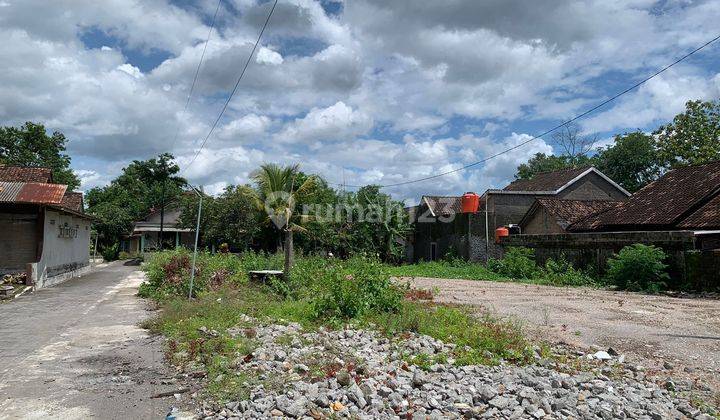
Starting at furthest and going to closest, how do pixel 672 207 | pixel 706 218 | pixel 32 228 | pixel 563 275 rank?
pixel 672 207, pixel 563 275, pixel 32 228, pixel 706 218

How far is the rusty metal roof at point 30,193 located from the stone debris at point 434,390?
14.2 metres

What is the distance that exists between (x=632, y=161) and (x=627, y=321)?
34.9 m

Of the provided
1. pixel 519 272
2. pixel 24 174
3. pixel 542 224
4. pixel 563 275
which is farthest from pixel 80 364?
pixel 542 224

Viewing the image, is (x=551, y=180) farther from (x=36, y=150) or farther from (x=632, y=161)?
(x=36, y=150)

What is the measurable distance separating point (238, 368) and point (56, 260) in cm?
1917

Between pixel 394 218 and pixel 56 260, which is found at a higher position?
pixel 394 218

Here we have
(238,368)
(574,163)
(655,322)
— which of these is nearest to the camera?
(238,368)

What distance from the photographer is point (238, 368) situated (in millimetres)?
7191

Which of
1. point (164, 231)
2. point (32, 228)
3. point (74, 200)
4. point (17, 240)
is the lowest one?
point (17, 240)

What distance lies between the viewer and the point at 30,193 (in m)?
18.4

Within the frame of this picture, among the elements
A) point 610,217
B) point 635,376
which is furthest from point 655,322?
point 610,217

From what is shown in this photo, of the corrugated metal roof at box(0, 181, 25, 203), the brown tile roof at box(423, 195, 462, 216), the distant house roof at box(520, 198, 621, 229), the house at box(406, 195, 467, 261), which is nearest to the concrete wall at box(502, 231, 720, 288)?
the distant house roof at box(520, 198, 621, 229)

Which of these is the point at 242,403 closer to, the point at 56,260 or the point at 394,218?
the point at 56,260

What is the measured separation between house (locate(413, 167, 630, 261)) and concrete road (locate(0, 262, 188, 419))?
63.1 ft
